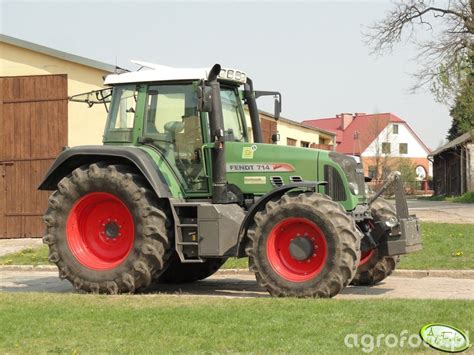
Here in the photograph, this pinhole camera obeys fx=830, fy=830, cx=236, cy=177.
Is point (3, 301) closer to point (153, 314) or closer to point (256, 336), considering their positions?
point (153, 314)

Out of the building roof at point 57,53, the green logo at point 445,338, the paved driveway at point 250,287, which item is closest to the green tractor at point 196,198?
the paved driveway at point 250,287

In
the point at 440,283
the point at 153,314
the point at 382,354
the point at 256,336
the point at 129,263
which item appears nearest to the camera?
the point at 382,354

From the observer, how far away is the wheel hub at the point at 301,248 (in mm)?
9828

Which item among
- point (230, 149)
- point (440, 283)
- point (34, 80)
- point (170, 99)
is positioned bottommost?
point (440, 283)

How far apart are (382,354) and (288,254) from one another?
143 inches

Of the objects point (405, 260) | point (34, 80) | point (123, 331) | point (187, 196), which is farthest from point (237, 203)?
point (34, 80)

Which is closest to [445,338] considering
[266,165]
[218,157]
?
[266,165]

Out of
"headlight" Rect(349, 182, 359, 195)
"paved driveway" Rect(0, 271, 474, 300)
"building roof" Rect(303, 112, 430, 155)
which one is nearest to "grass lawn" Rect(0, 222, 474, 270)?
"paved driveway" Rect(0, 271, 474, 300)

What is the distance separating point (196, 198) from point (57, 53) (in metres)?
10.4

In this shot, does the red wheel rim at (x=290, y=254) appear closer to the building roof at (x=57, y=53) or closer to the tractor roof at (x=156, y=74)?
the tractor roof at (x=156, y=74)

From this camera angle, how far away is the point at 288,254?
9961mm

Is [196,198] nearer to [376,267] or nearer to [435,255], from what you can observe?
[376,267]

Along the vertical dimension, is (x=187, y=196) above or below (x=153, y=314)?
above

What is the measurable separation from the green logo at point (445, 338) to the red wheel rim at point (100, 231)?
15.5 ft
